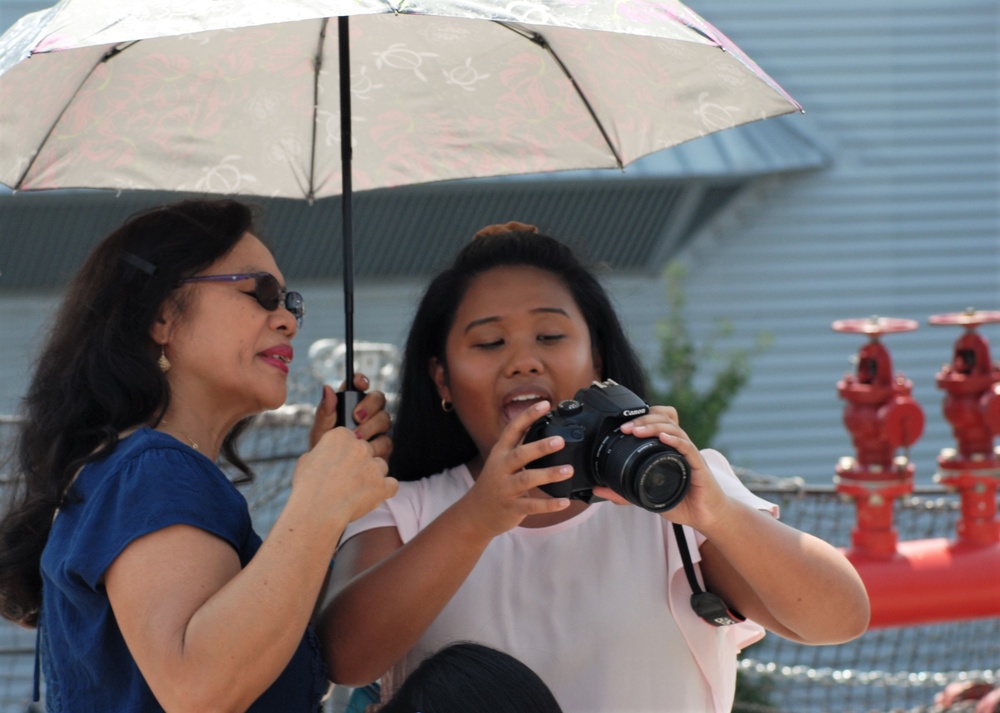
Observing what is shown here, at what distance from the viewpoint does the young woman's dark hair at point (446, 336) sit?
8.18ft

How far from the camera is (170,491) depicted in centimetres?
178

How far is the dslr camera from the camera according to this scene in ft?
6.11

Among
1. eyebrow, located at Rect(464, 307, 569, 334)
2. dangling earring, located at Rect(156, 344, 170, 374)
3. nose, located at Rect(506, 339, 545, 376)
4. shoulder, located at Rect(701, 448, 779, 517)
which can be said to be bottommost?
shoulder, located at Rect(701, 448, 779, 517)

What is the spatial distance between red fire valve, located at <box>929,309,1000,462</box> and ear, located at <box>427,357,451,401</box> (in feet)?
6.55

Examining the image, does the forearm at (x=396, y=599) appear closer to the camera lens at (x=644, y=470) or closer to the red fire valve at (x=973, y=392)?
the camera lens at (x=644, y=470)

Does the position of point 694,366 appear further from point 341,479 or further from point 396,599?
point 341,479

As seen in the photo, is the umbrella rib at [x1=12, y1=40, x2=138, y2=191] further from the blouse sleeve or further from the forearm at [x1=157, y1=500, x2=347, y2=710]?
Result: the forearm at [x1=157, y1=500, x2=347, y2=710]

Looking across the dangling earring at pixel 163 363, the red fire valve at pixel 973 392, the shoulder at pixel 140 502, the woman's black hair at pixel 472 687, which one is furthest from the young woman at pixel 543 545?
the red fire valve at pixel 973 392

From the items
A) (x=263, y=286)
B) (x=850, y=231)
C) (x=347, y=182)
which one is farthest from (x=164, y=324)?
(x=850, y=231)

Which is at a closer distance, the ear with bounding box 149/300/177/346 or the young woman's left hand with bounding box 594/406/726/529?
the young woman's left hand with bounding box 594/406/726/529

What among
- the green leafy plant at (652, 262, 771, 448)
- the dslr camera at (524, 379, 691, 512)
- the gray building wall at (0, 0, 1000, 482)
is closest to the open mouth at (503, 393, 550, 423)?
the dslr camera at (524, 379, 691, 512)

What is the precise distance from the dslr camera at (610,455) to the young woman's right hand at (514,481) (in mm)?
22

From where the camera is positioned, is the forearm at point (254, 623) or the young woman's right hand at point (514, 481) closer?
the forearm at point (254, 623)

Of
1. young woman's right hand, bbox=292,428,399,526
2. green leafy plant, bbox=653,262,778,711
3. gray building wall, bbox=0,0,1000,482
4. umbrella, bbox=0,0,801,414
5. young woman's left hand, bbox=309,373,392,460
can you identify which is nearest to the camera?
young woman's right hand, bbox=292,428,399,526
